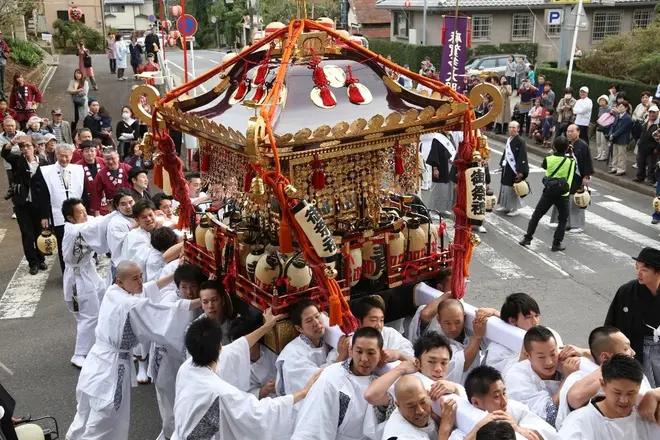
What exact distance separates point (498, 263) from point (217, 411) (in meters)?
6.30

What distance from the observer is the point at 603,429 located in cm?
360

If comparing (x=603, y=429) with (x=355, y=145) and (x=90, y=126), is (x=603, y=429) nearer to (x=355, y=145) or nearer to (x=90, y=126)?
(x=355, y=145)

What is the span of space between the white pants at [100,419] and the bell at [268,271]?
4.44 ft

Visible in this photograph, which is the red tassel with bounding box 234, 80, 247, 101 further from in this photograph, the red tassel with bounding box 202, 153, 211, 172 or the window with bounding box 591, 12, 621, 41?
the window with bounding box 591, 12, 621, 41

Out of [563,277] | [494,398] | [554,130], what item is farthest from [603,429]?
[554,130]

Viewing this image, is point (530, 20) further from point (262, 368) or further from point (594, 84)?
point (262, 368)

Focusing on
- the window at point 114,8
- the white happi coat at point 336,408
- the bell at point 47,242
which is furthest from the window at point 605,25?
the window at point 114,8

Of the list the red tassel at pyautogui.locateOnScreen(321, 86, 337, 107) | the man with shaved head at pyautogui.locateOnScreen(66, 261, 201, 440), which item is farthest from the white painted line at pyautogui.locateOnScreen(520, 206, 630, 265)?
the man with shaved head at pyautogui.locateOnScreen(66, 261, 201, 440)

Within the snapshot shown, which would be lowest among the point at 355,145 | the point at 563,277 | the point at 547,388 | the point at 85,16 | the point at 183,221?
the point at 563,277

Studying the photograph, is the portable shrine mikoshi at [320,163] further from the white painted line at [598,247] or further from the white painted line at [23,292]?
the white painted line at [598,247]

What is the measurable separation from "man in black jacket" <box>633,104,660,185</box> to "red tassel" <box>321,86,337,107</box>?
30.5 feet

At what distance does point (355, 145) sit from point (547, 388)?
209 centimetres

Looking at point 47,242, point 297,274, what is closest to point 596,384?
point 297,274

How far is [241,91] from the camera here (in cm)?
554
